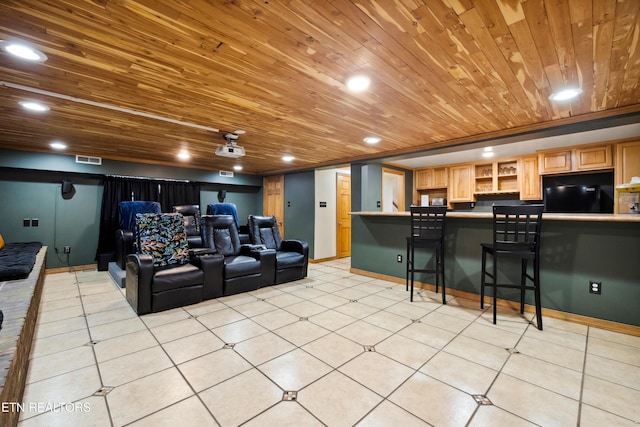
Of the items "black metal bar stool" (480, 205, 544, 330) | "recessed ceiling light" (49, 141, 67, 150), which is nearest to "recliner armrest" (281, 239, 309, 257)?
"black metal bar stool" (480, 205, 544, 330)

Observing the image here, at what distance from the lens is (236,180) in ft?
23.5

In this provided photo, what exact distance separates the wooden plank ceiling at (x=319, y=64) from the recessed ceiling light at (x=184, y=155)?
136 cm

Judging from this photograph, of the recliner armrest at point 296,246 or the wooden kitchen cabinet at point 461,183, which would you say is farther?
the wooden kitchen cabinet at point 461,183

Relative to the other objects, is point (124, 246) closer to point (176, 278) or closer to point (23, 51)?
point (176, 278)

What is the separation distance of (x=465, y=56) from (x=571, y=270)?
2678 mm

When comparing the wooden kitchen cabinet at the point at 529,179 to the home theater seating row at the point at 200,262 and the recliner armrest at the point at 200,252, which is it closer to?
the home theater seating row at the point at 200,262

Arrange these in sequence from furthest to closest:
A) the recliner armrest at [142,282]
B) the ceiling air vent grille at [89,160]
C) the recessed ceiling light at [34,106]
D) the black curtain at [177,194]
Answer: the black curtain at [177,194] < the ceiling air vent grille at [89,160] < the recliner armrest at [142,282] < the recessed ceiling light at [34,106]

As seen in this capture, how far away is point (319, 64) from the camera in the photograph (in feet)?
6.44

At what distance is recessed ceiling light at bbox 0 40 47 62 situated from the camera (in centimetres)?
174

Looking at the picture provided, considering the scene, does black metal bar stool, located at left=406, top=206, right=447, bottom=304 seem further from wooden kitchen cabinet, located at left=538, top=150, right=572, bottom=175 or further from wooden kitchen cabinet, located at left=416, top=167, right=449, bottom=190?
wooden kitchen cabinet, located at left=416, top=167, right=449, bottom=190

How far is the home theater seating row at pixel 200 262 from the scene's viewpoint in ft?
10.4

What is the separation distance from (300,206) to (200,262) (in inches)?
129

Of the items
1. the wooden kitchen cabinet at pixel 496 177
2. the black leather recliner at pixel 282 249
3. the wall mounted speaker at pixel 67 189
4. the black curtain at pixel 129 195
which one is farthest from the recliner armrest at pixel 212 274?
the wooden kitchen cabinet at pixel 496 177

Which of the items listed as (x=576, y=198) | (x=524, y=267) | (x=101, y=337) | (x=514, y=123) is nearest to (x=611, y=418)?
(x=524, y=267)
